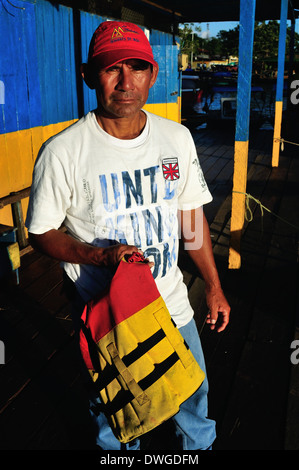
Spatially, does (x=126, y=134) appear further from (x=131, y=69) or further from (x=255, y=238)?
(x=255, y=238)

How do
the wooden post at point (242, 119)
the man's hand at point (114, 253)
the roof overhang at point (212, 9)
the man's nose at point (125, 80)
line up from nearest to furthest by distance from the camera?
1. the man's hand at point (114, 253)
2. the man's nose at point (125, 80)
3. the wooden post at point (242, 119)
4. the roof overhang at point (212, 9)

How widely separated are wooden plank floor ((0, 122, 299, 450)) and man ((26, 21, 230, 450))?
43 centimetres

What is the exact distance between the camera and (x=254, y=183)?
28.6 ft

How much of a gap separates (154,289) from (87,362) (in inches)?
14.5

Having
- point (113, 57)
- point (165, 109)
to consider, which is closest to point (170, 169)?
point (113, 57)

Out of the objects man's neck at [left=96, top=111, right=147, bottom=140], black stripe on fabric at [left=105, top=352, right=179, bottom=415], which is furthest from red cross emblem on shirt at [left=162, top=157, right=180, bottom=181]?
black stripe on fabric at [left=105, top=352, right=179, bottom=415]

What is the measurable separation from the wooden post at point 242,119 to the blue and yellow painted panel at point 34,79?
92.7 inches

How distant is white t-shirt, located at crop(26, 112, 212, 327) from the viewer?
1630 mm

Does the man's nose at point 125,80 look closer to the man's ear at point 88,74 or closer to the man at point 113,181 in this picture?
the man at point 113,181

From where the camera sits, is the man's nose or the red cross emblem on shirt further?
the red cross emblem on shirt

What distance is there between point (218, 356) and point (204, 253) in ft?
4.80

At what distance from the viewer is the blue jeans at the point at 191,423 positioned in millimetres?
1890

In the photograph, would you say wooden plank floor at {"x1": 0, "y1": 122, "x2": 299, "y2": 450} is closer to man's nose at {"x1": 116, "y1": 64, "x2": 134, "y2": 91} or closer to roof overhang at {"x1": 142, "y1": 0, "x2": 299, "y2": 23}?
man's nose at {"x1": 116, "y1": 64, "x2": 134, "y2": 91}

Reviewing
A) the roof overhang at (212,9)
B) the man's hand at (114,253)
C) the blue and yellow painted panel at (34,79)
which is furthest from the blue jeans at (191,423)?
the roof overhang at (212,9)
